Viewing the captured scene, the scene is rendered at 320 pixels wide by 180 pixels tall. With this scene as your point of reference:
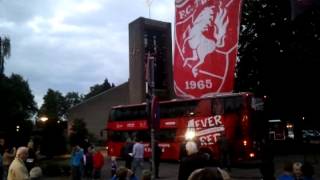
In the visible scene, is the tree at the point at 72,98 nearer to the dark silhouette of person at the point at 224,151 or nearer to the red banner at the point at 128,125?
the red banner at the point at 128,125

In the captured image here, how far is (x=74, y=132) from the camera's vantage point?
67.3m

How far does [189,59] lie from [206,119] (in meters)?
17.8

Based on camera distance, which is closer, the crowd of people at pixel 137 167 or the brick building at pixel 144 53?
the crowd of people at pixel 137 167

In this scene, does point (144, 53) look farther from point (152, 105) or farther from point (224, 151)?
point (152, 105)

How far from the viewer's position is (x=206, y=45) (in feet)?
46.3

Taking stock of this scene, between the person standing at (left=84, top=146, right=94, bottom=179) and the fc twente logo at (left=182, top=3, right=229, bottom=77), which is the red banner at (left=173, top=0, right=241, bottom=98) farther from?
the person standing at (left=84, top=146, right=94, bottom=179)

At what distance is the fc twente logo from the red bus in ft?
43.6

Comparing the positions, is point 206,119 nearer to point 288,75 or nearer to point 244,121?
point 244,121

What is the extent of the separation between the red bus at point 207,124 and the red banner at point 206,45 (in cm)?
1295

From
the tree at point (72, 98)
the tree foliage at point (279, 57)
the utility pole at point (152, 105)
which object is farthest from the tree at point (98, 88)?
the utility pole at point (152, 105)

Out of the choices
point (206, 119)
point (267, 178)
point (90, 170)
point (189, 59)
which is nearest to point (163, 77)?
point (206, 119)

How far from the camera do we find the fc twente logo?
14.1 metres

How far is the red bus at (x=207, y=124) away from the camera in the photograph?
3048 centimetres

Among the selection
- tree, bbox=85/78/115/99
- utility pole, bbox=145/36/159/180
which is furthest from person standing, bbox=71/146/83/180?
tree, bbox=85/78/115/99
